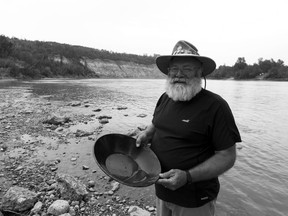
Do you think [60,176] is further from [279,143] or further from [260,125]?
[260,125]

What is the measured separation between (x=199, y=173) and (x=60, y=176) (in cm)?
423

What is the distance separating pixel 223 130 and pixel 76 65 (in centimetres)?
11970

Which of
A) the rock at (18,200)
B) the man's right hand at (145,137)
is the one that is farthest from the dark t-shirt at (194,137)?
the rock at (18,200)

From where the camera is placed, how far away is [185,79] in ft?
9.50

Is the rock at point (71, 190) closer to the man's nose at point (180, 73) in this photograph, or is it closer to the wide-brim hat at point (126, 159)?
the wide-brim hat at point (126, 159)

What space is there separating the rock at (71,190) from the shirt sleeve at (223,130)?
3787 millimetres

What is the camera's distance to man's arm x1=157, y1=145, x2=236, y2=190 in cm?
245

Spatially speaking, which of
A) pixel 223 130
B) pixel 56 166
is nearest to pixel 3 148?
pixel 56 166

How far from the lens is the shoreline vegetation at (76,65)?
7453cm

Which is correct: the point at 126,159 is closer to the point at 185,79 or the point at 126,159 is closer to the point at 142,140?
the point at 142,140

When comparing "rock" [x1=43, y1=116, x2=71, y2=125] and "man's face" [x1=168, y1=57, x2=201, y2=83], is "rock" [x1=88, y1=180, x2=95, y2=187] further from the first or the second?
"rock" [x1=43, y1=116, x2=71, y2=125]

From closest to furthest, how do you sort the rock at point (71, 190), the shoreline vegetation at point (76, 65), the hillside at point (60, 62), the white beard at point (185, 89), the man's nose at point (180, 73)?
the white beard at point (185, 89) < the man's nose at point (180, 73) < the rock at point (71, 190) < the hillside at point (60, 62) < the shoreline vegetation at point (76, 65)

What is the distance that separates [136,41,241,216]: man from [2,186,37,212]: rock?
309 centimetres

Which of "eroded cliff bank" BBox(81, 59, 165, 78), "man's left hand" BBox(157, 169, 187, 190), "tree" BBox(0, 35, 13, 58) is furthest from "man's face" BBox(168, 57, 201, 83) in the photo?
"eroded cliff bank" BBox(81, 59, 165, 78)
